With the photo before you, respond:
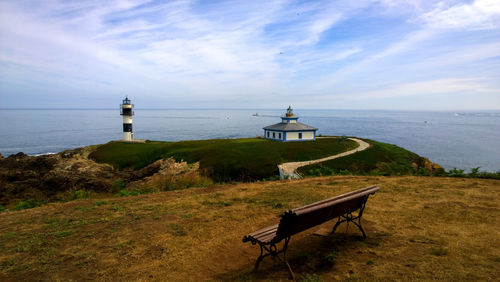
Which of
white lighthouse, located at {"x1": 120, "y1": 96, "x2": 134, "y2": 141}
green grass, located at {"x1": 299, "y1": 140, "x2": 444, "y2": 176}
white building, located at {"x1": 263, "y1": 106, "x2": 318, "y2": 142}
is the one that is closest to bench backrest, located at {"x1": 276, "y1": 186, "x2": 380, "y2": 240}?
green grass, located at {"x1": 299, "y1": 140, "x2": 444, "y2": 176}

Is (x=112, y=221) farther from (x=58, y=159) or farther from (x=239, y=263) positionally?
(x=58, y=159)

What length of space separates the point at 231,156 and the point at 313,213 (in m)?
28.4

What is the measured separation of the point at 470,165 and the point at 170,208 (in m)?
56.0

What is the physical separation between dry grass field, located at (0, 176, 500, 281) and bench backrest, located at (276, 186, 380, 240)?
74 centimetres

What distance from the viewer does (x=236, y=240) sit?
266 inches

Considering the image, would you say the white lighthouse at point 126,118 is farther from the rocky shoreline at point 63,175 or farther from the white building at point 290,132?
the white building at point 290,132

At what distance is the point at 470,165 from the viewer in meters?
49.0

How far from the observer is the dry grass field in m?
5.14

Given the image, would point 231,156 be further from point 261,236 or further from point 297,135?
point 261,236

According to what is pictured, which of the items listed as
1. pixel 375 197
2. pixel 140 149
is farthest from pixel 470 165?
pixel 140 149

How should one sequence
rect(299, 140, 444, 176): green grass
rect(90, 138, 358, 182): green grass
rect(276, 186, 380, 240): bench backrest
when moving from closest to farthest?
1. rect(276, 186, 380, 240): bench backrest
2. rect(299, 140, 444, 176): green grass
3. rect(90, 138, 358, 182): green grass

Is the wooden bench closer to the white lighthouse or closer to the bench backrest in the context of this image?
the bench backrest

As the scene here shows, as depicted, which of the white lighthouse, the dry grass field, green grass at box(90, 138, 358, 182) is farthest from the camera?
the white lighthouse

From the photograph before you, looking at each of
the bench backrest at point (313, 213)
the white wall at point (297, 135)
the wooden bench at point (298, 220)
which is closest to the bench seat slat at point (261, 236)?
the wooden bench at point (298, 220)
